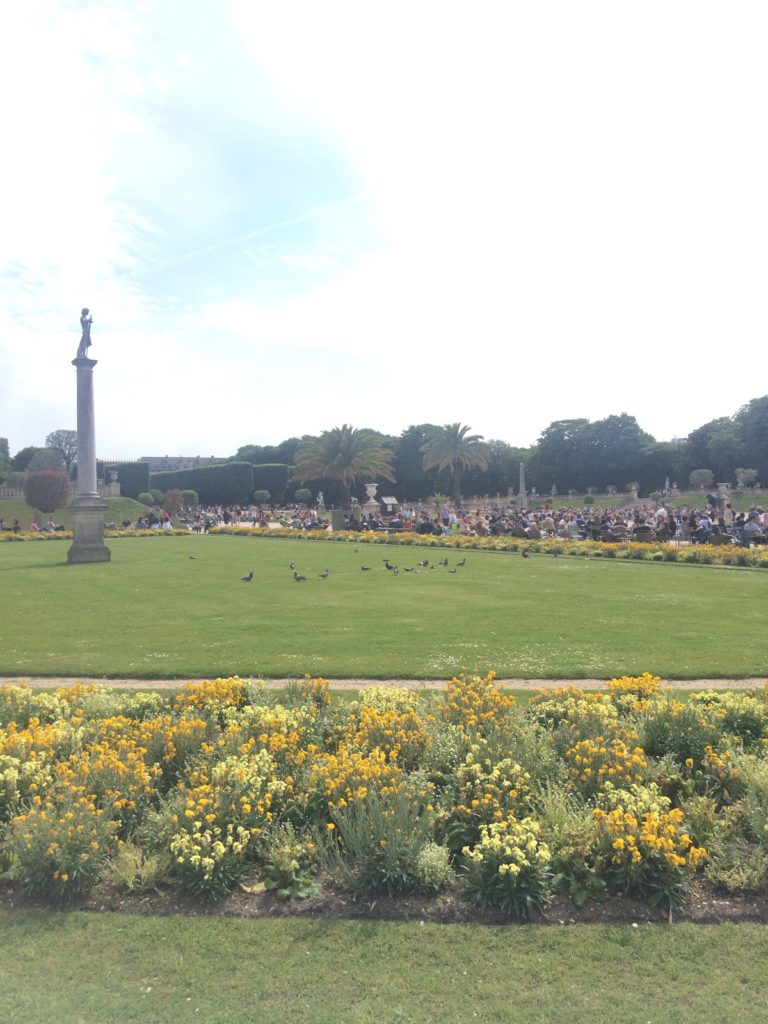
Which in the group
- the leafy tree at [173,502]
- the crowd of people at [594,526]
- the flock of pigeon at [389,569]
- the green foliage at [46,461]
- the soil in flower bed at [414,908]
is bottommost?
the soil in flower bed at [414,908]

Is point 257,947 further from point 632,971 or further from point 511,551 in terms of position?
point 511,551

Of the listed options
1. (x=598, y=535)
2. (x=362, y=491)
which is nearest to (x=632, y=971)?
(x=598, y=535)

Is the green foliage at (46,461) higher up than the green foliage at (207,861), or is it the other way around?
the green foliage at (46,461)

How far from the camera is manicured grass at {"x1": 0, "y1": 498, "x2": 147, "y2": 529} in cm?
6519

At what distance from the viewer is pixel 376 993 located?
353cm

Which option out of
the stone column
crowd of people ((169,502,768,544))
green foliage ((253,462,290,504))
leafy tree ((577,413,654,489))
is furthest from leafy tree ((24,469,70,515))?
leafy tree ((577,413,654,489))

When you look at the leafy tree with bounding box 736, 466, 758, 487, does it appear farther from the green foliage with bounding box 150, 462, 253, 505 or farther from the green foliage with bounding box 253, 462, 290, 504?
the green foliage with bounding box 150, 462, 253, 505

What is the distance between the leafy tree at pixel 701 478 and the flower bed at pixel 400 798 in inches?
2910

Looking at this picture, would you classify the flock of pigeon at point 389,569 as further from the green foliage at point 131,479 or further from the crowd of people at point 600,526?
the green foliage at point 131,479

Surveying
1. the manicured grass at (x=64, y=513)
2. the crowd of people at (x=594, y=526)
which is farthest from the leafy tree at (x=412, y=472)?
the crowd of people at (x=594, y=526)

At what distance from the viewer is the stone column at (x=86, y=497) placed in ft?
86.7

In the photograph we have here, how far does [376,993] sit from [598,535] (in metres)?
28.8

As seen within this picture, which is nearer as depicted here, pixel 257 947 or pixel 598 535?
pixel 257 947

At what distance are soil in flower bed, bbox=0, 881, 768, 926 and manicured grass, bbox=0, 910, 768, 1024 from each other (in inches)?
3.8
